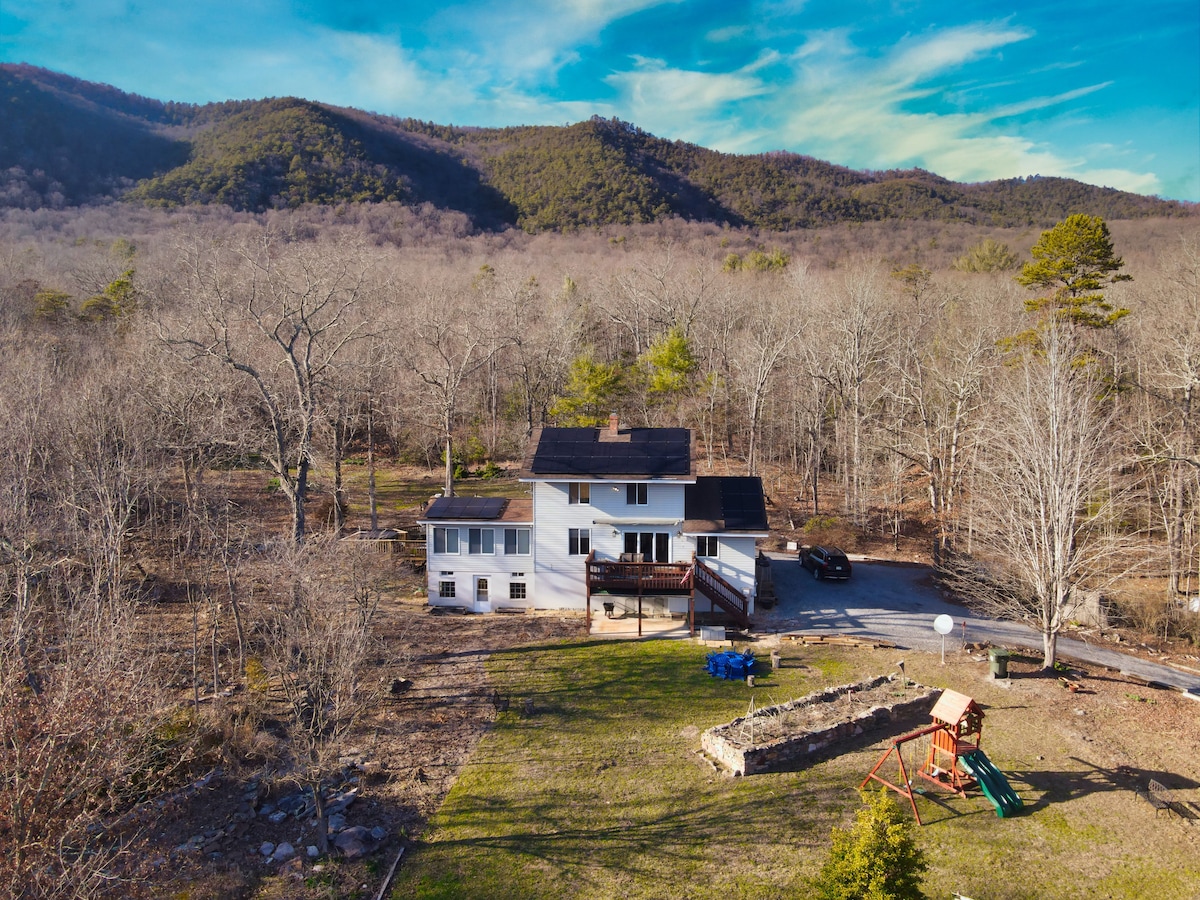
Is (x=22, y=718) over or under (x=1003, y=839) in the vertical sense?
over

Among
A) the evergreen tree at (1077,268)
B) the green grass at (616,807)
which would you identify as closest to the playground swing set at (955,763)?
the green grass at (616,807)

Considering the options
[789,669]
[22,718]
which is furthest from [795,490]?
[22,718]

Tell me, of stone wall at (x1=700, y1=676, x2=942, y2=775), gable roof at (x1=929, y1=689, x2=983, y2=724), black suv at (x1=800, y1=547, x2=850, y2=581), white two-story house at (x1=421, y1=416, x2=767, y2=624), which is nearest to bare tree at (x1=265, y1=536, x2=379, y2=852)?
white two-story house at (x1=421, y1=416, x2=767, y2=624)

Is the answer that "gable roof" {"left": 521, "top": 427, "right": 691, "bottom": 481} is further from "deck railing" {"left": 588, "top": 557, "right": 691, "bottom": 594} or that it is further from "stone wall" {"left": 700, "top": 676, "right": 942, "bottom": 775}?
"stone wall" {"left": 700, "top": 676, "right": 942, "bottom": 775}

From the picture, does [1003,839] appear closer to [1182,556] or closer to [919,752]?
[919,752]

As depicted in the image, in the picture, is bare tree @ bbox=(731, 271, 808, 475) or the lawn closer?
the lawn

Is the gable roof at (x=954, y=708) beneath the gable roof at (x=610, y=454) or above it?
beneath

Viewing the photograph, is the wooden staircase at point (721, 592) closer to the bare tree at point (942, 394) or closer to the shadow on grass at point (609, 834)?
the shadow on grass at point (609, 834)
